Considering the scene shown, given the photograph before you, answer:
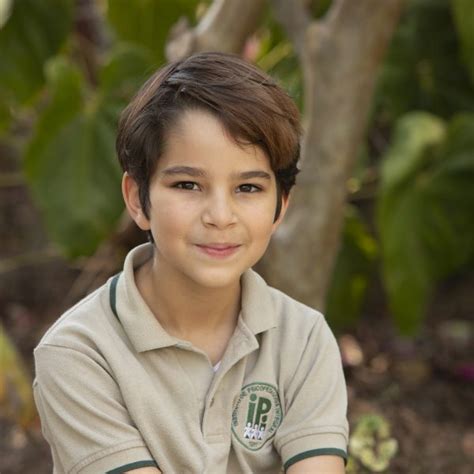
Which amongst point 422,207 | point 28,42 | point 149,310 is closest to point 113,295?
point 149,310

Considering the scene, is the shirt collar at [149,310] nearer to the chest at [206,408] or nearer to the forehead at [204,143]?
the chest at [206,408]

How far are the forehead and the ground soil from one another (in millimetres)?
1253

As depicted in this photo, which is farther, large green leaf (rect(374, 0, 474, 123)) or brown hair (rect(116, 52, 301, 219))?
→ large green leaf (rect(374, 0, 474, 123))

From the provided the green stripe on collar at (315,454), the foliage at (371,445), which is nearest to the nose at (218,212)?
the green stripe on collar at (315,454)

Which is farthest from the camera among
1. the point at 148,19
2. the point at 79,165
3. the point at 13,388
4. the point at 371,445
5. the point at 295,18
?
the point at 148,19

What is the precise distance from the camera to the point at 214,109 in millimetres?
1773

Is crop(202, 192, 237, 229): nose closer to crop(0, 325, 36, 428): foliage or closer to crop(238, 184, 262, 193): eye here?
crop(238, 184, 262, 193): eye

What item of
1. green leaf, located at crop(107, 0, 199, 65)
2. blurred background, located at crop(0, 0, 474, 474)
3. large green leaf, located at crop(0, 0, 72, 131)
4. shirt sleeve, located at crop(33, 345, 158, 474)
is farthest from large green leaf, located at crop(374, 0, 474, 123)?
shirt sleeve, located at crop(33, 345, 158, 474)

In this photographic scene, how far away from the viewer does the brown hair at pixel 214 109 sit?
1781 mm

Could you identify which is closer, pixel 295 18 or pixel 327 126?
pixel 327 126

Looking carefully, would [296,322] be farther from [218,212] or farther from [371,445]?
[371,445]

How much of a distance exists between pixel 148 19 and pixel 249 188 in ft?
7.39

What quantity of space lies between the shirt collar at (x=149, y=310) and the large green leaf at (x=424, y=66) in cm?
225

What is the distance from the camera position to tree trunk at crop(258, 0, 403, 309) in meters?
2.91
